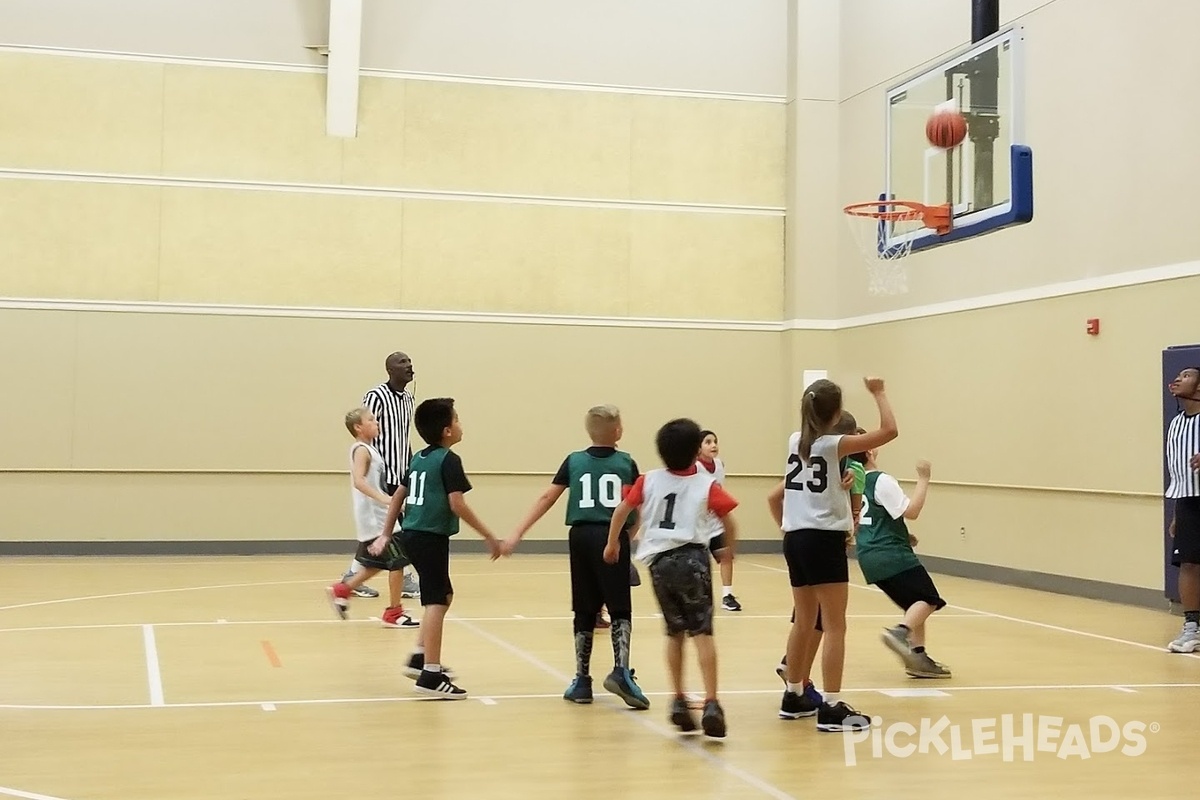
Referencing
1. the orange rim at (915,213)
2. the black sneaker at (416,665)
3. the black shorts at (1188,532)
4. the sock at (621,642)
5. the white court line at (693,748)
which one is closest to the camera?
the white court line at (693,748)

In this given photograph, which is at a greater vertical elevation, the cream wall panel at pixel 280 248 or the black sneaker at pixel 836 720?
the cream wall panel at pixel 280 248

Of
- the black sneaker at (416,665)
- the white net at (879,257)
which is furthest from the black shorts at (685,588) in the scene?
the white net at (879,257)

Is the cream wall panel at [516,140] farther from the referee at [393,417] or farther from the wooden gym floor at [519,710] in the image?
the wooden gym floor at [519,710]

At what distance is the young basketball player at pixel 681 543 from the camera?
6.34m

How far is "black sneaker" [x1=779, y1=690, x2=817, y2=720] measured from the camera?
6.84 metres

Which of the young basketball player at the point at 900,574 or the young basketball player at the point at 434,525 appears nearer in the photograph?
the young basketball player at the point at 434,525

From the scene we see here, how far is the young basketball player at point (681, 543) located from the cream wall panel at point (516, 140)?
462 inches

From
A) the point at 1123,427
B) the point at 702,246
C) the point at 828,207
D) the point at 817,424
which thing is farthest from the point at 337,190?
the point at 817,424

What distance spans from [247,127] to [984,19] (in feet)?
29.1

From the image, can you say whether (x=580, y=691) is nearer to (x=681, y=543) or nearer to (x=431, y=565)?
(x=431, y=565)

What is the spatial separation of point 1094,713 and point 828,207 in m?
12.2

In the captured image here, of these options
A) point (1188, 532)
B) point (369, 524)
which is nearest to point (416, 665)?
point (369, 524)

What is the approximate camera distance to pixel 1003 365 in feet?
48.0

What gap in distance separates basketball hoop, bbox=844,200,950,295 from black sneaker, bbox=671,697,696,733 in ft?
25.0
